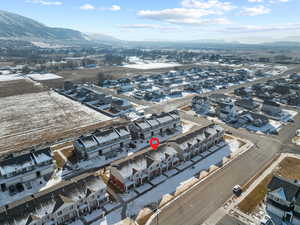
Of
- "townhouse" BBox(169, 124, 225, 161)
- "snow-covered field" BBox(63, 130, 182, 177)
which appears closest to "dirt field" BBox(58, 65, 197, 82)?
"snow-covered field" BBox(63, 130, 182, 177)

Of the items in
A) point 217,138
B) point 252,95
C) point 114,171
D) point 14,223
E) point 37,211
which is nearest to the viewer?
point 14,223

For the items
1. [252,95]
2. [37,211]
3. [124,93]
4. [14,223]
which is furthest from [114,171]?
[252,95]

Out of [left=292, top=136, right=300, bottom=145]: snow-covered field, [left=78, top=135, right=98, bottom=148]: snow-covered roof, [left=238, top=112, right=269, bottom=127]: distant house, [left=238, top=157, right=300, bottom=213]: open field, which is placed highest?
[left=78, top=135, right=98, bottom=148]: snow-covered roof

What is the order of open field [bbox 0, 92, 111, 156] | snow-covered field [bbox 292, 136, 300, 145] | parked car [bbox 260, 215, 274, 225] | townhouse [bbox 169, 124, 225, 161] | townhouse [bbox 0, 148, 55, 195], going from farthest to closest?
open field [bbox 0, 92, 111, 156]
snow-covered field [bbox 292, 136, 300, 145]
townhouse [bbox 169, 124, 225, 161]
townhouse [bbox 0, 148, 55, 195]
parked car [bbox 260, 215, 274, 225]

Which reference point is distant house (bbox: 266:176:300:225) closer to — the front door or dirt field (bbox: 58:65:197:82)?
the front door

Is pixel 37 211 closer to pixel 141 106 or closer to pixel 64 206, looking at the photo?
pixel 64 206

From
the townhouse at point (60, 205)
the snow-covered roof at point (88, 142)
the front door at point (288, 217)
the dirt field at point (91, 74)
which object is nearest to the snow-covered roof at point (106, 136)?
the snow-covered roof at point (88, 142)

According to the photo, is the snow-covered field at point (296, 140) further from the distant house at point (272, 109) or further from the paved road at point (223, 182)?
the distant house at point (272, 109)
